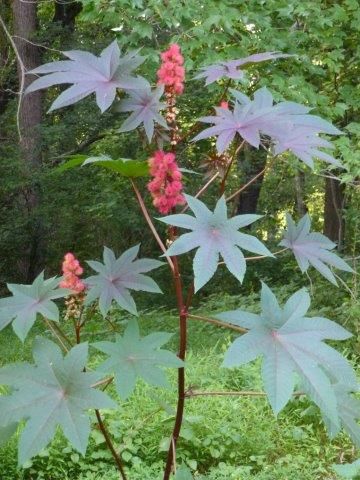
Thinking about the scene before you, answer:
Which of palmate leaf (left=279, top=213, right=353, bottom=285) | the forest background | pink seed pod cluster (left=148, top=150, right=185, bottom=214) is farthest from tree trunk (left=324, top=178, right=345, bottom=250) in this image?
pink seed pod cluster (left=148, top=150, right=185, bottom=214)

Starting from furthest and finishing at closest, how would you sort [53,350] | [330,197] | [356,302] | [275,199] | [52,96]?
[275,199] → [52,96] → [330,197] → [356,302] → [53,350]

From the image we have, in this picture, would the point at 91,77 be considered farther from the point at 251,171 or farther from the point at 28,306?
the point at 251,171

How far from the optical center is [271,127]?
1272 millimetres

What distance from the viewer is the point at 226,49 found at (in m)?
5.06

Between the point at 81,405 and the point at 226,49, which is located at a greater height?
the point at 81,405

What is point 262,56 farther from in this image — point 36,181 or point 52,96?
point 52,96

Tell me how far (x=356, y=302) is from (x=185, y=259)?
17.3 feet

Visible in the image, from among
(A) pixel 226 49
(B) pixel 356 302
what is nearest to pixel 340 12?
(A) pixel 226 49

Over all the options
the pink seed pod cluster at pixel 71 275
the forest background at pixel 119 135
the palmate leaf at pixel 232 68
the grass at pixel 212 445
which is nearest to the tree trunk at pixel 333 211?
the forest background at pixel 119 135

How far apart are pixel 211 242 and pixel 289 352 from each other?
0.23m

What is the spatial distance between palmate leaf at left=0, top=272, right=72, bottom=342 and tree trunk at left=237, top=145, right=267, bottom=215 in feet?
22.1

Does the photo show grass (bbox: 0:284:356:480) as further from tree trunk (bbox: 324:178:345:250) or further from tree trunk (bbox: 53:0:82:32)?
tree trunk (bbox: 53:0:82:32)

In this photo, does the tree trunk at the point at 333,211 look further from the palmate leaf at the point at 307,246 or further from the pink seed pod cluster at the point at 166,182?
the pink seed pod cluster at the point at 166,182

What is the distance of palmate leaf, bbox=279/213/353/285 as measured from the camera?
4.89 feet
